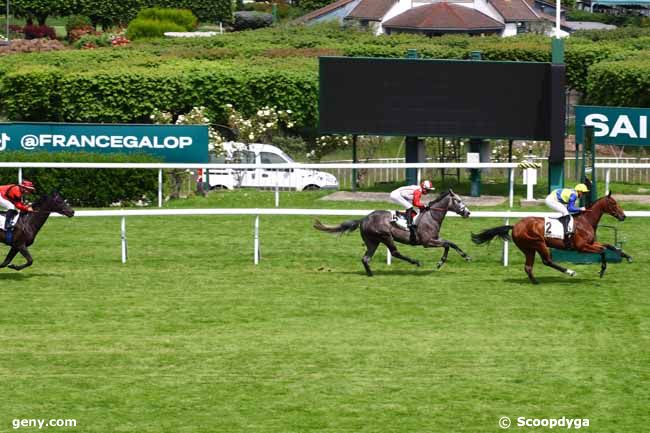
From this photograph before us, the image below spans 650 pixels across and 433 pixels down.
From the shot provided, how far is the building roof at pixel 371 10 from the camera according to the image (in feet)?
Result: 202

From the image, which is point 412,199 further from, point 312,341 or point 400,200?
point 312,341

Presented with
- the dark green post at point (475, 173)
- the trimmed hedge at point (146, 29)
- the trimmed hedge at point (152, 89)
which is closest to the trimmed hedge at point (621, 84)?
the trimmed hedge at point (152, 89)

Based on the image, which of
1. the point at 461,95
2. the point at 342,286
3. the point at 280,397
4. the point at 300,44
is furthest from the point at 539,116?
the point at 300,44

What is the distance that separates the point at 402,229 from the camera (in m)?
14.5

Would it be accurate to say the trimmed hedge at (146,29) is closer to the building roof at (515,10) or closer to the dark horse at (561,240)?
the building roof at (515,10)

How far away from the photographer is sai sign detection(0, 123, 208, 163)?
21.2 meters

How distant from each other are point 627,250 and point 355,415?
293 inches

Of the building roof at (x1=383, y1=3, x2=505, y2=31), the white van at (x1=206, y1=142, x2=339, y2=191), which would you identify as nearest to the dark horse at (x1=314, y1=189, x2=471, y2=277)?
the white van at (x1=206, y1=142, x2=339, y2=191)

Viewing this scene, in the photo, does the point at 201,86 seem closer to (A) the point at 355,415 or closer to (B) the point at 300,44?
(B) the point at 300,44

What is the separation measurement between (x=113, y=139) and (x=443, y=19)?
130 feet

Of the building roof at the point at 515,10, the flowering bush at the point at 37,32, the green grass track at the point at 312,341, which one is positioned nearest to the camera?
the green grass track at the point at 312,341

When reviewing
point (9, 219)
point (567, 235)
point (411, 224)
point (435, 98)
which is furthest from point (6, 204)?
point (435, 98)

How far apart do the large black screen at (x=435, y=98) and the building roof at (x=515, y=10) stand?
136 feet

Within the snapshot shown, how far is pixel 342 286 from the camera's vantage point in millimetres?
14055
